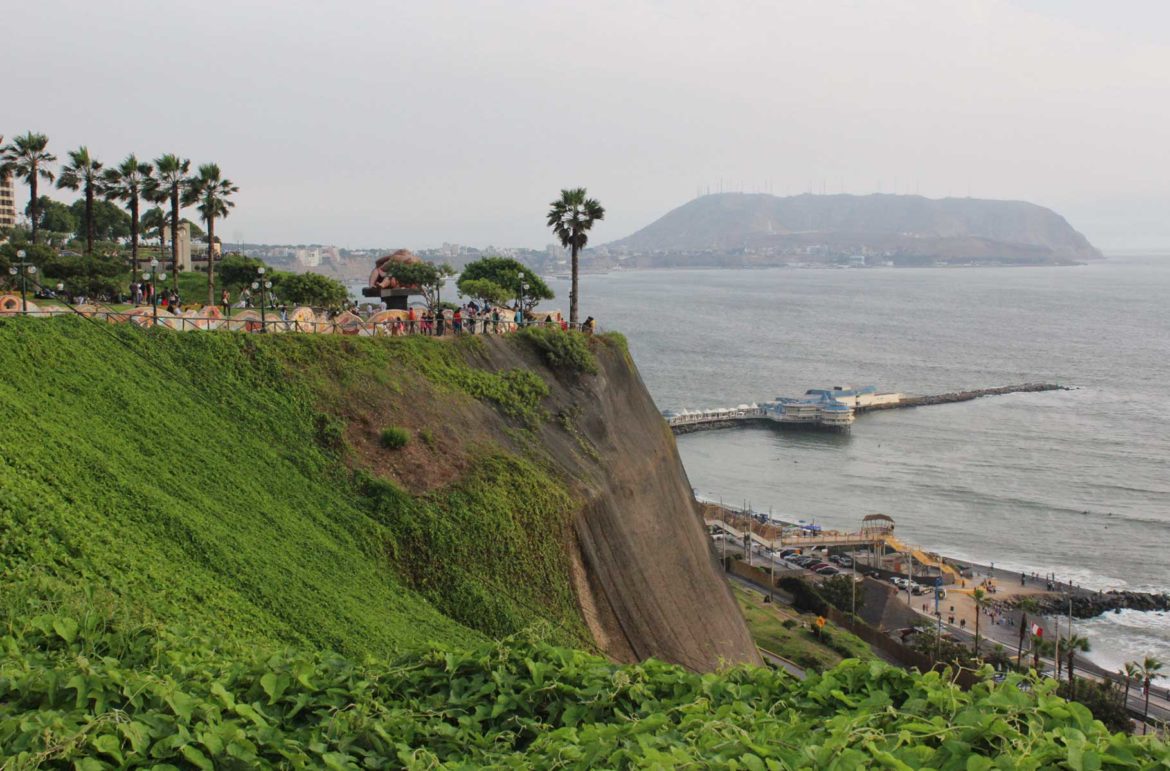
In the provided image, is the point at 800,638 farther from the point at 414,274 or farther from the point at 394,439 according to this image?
the point at 414,274

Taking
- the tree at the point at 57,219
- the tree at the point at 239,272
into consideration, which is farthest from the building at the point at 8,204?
the tree at the point at 239,272

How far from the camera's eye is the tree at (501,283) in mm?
48312

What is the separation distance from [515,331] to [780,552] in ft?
99.8

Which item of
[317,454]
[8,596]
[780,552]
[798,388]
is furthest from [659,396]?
[8,596]

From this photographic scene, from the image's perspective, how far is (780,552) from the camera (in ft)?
180

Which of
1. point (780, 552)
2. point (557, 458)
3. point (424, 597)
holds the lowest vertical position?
point (780, 552)

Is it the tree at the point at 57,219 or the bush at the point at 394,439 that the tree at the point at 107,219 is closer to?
the tree at the point at 57,219

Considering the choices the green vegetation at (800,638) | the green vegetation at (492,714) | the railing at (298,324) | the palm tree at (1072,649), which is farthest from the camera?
the palm tree at (1072,649)

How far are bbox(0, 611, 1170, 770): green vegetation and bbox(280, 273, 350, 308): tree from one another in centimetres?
3442

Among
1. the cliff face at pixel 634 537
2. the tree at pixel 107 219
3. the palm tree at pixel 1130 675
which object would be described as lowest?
the palm tree at pixel 1130 675

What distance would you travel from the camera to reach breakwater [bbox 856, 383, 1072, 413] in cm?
9619

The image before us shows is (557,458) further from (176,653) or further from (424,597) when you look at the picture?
(176,653)

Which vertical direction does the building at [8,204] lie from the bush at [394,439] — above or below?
above

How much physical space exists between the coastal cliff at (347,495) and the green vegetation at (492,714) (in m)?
3.17
